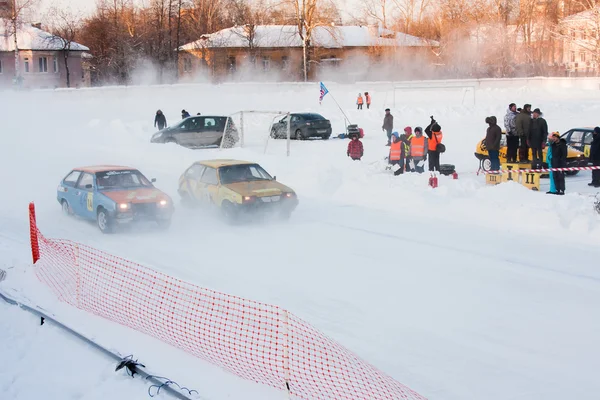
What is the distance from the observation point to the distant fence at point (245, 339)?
6.57 meters

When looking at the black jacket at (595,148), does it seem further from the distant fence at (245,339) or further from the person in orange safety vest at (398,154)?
the distant fence at (245,339)

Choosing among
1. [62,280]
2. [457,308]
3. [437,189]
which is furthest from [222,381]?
[437,189]

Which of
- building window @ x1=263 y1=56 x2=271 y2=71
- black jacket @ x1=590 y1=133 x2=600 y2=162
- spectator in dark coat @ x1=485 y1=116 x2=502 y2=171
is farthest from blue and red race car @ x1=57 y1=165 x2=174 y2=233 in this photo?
building window @ x1=263 y1=56 x2=271 y2=71

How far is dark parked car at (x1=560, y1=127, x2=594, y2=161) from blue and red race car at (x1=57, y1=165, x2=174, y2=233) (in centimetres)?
1310

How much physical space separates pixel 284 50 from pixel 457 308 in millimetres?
62237

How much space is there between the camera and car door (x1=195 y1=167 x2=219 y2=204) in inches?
595

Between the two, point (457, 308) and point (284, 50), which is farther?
point (284, 50)

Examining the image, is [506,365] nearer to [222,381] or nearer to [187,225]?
[222,381]

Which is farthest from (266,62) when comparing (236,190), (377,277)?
(377,277)

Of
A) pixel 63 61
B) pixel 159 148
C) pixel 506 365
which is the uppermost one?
pixel 63 61

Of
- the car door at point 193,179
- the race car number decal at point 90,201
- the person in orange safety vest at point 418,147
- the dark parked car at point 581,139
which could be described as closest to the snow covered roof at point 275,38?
the dark parked car at point 581,139

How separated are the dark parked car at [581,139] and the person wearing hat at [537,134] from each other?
2.87 meters

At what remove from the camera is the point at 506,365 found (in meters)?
7.42

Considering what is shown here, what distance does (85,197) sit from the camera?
1474 cm
